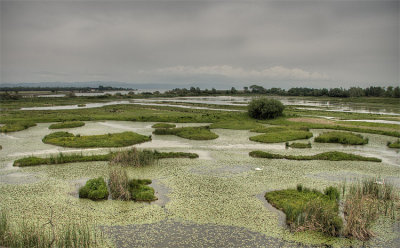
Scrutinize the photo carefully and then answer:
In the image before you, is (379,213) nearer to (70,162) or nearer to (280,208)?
(280,208)

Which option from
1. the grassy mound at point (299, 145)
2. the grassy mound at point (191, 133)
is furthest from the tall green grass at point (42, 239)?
the grassy mound at point (299, 145)

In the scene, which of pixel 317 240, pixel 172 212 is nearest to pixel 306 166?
pixel 317 240

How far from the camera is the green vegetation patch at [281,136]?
2754cm

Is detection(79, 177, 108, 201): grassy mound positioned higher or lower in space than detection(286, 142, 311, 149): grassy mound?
lower

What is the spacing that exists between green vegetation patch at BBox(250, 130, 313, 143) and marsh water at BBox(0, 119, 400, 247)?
2746 millimetres

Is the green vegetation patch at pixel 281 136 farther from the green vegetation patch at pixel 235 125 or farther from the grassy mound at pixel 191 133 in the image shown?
the green vegetation patch at pixel 235 125

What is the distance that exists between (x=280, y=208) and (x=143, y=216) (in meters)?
6.10

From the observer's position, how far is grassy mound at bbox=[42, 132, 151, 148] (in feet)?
80.9

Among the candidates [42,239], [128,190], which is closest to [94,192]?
[128,190]

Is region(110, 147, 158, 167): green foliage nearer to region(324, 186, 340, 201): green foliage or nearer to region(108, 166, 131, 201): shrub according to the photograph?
region(108, 166, 131, 201): shrub

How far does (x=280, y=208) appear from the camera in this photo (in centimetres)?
1228

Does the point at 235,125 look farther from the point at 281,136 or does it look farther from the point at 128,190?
the point at 128,190

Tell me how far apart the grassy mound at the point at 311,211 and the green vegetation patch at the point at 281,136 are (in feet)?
47.0

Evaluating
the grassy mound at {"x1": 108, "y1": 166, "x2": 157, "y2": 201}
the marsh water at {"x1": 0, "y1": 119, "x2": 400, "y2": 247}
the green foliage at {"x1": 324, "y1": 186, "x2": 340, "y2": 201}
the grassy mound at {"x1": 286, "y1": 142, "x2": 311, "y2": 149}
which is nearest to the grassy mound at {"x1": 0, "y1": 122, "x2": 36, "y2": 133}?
the marsh water at {"x1": 0, "y1": 119, "x2": 400, "y2": 247}
